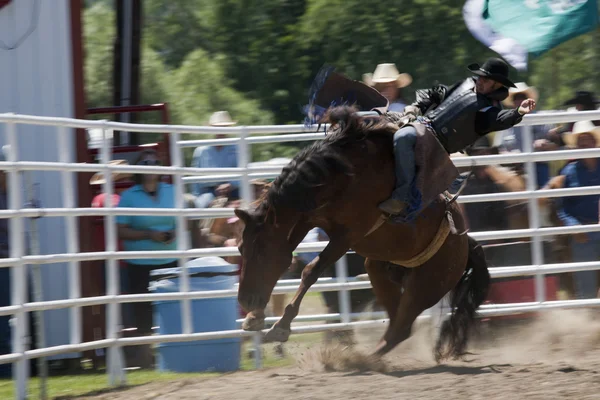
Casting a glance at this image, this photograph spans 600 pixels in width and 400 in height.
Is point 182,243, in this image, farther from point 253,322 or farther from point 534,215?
point 534,215

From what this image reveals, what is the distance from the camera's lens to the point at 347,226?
6.38 meters

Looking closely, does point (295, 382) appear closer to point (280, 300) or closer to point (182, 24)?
point (280, 300)

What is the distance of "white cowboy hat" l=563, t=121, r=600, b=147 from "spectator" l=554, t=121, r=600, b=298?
0.02 meters

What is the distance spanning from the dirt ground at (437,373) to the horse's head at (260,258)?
1.73 ft

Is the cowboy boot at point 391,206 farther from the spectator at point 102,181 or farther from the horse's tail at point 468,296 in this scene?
the spectator at point 102,181

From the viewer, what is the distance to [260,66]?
20.7 meters

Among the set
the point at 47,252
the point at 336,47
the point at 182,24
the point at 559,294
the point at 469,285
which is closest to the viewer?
the point at 469,285

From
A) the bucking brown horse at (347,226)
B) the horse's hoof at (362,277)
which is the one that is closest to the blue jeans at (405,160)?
the bucking brown horse at (347,226)

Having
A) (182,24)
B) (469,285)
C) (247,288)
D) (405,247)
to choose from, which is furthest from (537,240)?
(182,24)

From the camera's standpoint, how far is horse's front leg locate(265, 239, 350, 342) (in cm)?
623

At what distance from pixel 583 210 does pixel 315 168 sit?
3.05m

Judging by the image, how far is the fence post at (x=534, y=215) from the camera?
7.87 metres

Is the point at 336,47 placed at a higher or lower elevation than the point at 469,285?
higher

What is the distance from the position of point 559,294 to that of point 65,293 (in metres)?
4.22
